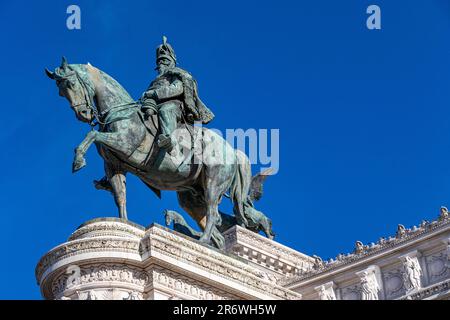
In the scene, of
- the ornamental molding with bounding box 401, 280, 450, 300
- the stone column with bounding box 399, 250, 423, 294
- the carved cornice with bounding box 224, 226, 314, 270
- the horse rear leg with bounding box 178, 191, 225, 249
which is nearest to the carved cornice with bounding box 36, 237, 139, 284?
the horse rear leg with bounding box 178, 191, 225, 249

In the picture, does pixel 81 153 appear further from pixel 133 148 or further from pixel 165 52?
pixel 165 52

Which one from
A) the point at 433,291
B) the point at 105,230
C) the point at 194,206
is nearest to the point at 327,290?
the point at 433,291

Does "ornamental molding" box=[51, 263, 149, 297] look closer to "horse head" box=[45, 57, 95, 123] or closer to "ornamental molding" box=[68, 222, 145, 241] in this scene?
"ornamental molding" box=[68, 222, 145, 241]

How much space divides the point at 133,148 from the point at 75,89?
6.78 ft

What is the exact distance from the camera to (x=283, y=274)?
4694 centimetres

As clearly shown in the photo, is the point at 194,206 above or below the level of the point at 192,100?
below

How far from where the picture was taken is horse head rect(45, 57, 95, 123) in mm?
31672

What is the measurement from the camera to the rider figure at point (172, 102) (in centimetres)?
3175

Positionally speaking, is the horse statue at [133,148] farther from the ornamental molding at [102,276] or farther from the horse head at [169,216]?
the ornamental molding at [102,276]

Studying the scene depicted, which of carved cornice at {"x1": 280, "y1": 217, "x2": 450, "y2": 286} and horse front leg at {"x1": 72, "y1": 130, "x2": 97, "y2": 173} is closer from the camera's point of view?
horse front leg at {"x1": 72, "y1": 130, "x2": 97, "y2": 173}

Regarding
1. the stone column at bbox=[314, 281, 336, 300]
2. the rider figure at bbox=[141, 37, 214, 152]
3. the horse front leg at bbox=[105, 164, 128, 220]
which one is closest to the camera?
the horse front leg at bbox=[105, 164, 128, 220]

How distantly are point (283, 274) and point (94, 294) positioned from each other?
2118 cm

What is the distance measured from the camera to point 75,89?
31.8 metres
